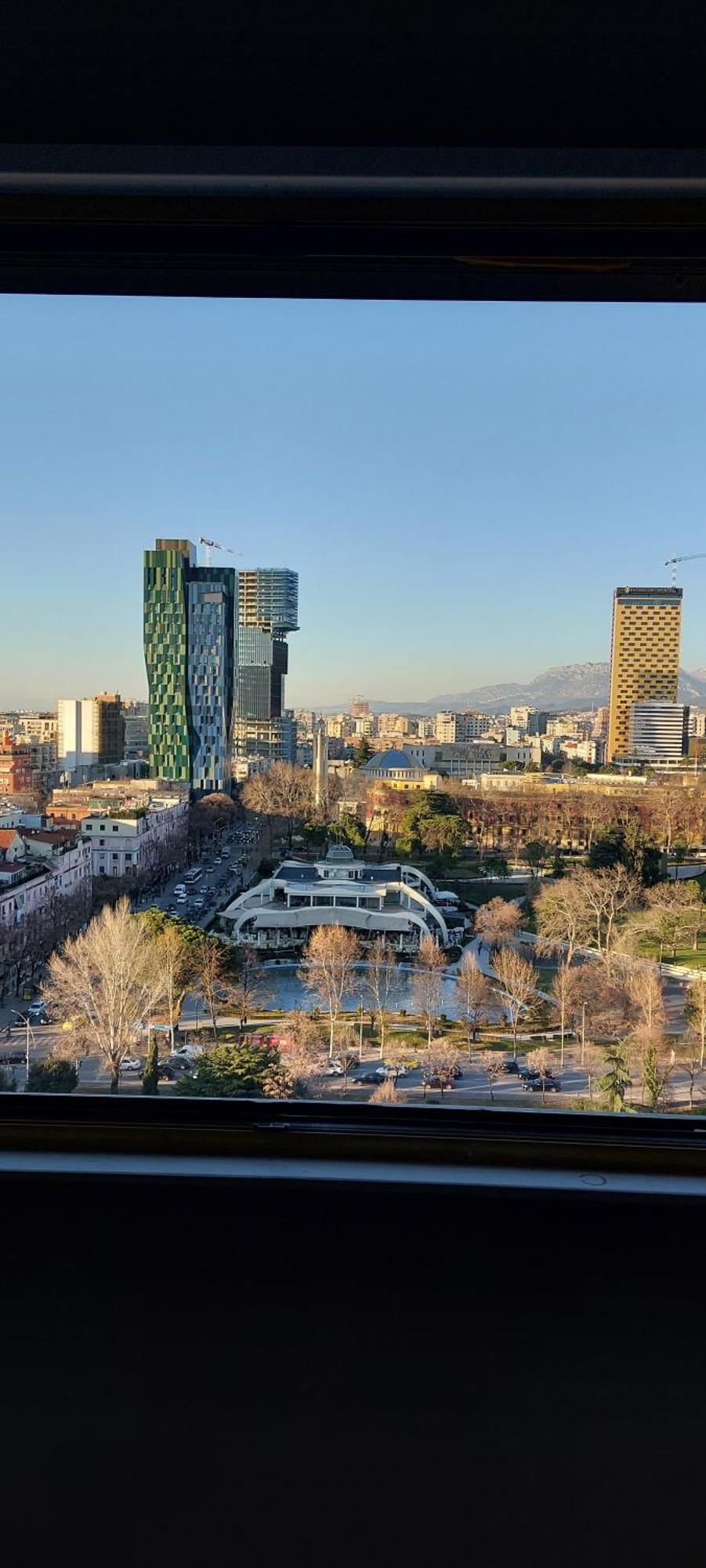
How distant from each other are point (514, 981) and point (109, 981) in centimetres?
81

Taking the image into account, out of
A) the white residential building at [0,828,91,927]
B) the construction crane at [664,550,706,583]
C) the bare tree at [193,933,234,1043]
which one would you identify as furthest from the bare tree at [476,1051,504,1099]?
the construction crane at [664,550,706,583]

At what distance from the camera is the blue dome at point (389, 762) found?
5.79 feet

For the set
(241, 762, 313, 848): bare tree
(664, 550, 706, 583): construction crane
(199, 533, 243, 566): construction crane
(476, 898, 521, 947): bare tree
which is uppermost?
(199, 533, 243, 566): construction crane

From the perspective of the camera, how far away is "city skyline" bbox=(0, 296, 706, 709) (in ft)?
5.52

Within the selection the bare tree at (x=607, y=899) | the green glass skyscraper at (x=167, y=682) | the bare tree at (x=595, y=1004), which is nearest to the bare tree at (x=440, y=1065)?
the bare tree at (x=595, y=1004)

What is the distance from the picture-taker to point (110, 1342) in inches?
54.2

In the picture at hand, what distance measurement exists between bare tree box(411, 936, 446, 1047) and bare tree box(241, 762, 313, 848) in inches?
14.1

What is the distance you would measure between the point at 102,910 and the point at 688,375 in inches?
63.0

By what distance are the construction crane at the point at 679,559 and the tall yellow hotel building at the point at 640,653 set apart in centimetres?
3

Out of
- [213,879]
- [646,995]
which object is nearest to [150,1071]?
[213,879]

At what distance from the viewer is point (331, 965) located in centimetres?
169

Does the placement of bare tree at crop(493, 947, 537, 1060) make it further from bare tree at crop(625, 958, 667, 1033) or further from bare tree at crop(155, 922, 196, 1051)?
bare tree at crop(155, 922, 196, 1051)

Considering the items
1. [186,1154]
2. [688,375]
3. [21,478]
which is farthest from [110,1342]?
[688,375]

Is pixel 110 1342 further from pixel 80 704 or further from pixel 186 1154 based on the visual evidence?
pixel 80 704
